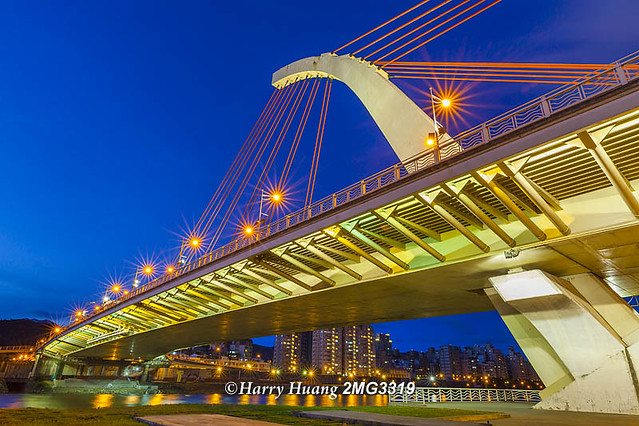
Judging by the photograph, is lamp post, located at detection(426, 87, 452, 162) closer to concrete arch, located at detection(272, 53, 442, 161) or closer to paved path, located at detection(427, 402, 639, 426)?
concrete arch, located at detection(272, 53, 442, 161)

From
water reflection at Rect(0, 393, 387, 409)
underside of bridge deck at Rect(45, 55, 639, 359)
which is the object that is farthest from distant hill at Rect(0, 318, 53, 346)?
underside of bridge deck at Rect(45, 55, 639, 359)

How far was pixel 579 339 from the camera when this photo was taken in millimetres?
17438

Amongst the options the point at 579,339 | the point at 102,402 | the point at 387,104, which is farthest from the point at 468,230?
the point at 102,402

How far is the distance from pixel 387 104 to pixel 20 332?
229 meters

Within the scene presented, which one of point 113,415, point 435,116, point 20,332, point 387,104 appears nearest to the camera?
point 113,415

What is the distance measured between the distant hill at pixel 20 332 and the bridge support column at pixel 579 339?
701 feet

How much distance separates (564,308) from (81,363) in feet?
318

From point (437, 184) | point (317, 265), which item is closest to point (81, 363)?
point (317, 265)

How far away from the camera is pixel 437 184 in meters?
15.7

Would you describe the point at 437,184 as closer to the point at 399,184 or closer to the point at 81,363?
the point at 399,184

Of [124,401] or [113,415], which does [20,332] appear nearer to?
[124,401]

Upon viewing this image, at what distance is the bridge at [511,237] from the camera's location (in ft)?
44.2

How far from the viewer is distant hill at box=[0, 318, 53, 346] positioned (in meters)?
181

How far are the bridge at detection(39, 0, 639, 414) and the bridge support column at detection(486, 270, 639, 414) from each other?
5 cm
